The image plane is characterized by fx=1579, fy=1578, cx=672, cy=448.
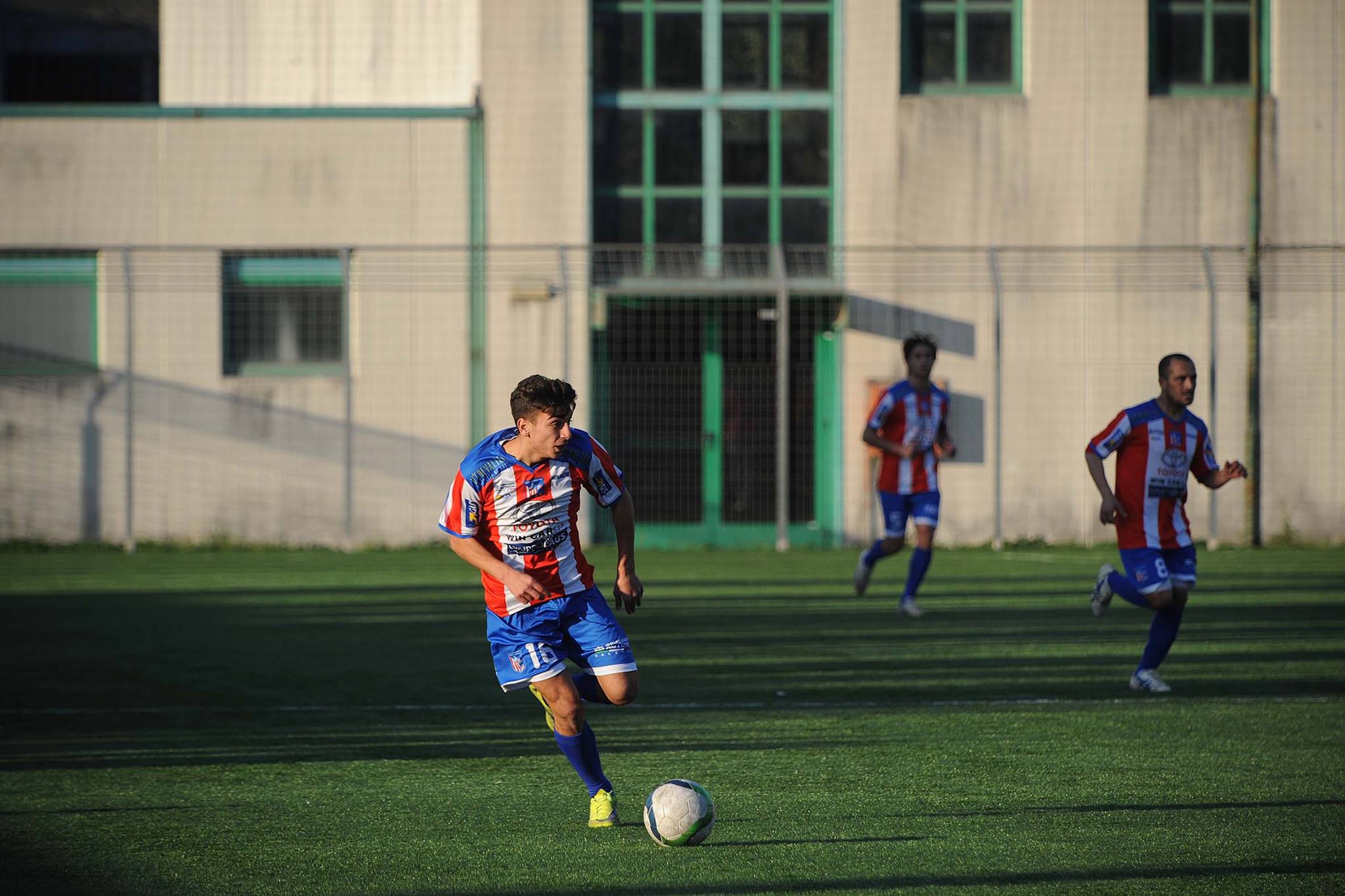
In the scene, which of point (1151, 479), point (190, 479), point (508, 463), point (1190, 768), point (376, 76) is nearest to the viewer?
point (508, 463)

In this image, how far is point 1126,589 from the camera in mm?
8523

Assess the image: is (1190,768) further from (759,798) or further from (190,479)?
(190,479)

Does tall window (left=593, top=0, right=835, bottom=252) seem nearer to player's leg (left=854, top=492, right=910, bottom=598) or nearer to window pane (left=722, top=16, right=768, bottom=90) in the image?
window pane (left=722, top=16, right=768, bottom=90)

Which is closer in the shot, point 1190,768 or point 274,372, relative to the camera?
point 1190,768

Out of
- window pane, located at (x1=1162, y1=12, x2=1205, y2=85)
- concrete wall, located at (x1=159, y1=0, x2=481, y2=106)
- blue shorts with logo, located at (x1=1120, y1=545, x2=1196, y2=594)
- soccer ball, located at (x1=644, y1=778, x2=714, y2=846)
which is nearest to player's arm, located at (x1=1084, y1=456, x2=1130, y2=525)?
blue shorts with logo, located at (x1=1120, y1=545, x2=1196, y2=594)

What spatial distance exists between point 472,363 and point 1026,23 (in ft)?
27.6

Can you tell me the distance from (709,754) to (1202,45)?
1716cm

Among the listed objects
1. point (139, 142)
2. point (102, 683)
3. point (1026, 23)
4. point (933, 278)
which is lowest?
point (102, 683)

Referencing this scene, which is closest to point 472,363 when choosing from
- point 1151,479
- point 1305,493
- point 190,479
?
point 190,479

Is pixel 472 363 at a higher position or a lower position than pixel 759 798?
higher

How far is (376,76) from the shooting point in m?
21.3

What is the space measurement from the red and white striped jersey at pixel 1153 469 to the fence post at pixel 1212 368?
474 inches

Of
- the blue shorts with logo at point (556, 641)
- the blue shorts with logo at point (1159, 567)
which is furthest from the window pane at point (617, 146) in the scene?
the blue shorts with logo at point (556, 641)

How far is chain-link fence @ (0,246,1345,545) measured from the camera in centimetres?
1992
